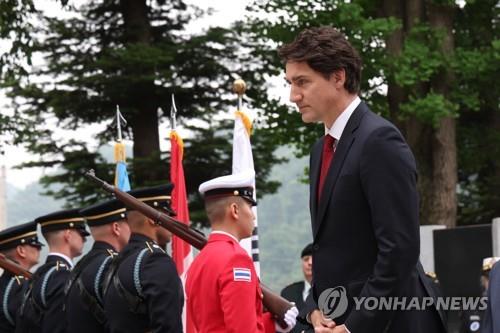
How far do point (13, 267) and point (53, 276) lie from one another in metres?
1.09

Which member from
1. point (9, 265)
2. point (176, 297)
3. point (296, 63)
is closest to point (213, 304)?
point (176, 297)

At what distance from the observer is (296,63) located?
13.9ft

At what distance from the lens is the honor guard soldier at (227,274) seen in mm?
5586

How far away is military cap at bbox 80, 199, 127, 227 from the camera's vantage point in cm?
841

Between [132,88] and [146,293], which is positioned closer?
[146,293]

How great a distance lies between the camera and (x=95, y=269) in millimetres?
8227

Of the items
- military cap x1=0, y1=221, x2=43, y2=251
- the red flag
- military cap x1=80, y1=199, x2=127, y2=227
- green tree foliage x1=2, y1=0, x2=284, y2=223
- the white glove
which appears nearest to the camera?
the white glove

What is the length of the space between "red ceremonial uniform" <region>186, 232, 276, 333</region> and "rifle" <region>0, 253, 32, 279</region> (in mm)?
4654

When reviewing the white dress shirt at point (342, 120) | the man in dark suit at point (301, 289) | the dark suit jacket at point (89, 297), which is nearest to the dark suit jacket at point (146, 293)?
the dark suit jacket at point (89, 297)

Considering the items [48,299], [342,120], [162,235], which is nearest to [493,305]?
[342,120]

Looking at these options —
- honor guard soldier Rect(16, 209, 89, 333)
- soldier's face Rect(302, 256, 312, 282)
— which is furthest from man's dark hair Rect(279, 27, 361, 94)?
soldier's face Rect(302, 256, 312, 282)

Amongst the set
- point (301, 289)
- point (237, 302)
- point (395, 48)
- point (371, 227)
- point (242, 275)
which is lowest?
point (301, 289)

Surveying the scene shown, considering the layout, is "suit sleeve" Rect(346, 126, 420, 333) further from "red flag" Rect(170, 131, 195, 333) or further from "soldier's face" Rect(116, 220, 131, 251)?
"red flag" Rect(170, 131, 195, 333)

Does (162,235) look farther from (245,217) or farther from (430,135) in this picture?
(430,135)
